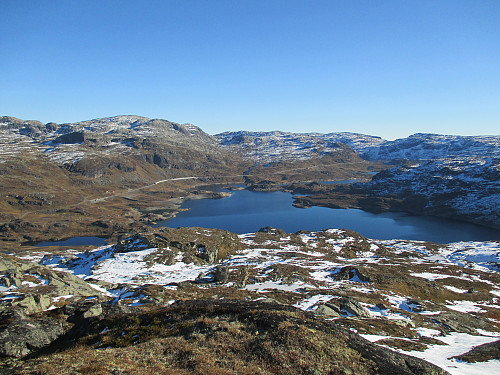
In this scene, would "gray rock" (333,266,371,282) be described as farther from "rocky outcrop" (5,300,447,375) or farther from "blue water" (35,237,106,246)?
"blue water" (35,237,106,246)

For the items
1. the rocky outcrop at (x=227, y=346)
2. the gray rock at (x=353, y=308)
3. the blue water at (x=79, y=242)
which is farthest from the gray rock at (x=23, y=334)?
the blue water at (x=79, y=242)

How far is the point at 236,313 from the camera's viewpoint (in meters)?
23.1

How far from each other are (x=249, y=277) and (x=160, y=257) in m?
A: 25.2

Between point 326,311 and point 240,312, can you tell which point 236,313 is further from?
point 326,311

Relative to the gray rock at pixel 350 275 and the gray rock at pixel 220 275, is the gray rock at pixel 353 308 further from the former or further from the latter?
the gray rock at pixel 220 275

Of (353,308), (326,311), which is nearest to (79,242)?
(326,311)

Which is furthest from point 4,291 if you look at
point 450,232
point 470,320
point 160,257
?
point 450,232

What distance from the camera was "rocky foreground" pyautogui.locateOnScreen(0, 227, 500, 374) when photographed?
17250mm

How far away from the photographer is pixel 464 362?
2295 centimetres

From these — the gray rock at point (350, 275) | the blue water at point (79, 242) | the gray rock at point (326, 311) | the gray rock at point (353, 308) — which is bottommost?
the blue water at point (79, 242)

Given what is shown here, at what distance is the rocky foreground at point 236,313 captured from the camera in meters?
17.2

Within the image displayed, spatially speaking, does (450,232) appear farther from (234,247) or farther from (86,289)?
(86,289)

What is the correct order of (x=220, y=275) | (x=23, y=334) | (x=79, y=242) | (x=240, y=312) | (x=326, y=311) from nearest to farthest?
(x=23, y=334)
(x=240, y=312)
(x=326, y=311)
(x=220, y=275)
(x=79, y=242)

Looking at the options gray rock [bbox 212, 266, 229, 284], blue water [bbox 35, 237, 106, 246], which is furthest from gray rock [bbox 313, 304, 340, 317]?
blue water [bbox 35, 237, 106, 246]
